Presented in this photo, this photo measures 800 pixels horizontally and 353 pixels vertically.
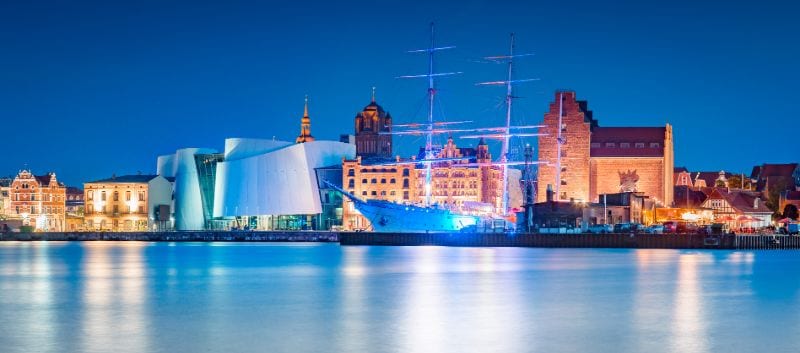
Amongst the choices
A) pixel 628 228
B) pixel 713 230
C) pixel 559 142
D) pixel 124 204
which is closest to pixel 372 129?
pixel 124 204

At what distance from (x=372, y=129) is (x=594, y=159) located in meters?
68.9

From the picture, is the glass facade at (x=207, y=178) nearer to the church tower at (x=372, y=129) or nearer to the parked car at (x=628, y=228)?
the church tower at (x=372, y=129)

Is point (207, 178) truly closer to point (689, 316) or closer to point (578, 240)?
point (578, 240)

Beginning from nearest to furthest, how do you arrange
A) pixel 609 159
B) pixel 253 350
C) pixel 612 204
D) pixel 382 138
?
pixel 253 350
pixel 612 204
pixel 609 159
pixel 382 138

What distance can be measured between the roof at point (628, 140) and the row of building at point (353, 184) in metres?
0.09

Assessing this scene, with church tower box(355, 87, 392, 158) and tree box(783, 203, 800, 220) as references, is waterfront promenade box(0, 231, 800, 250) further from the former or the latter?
church tower box(355, 87, 392, 158)

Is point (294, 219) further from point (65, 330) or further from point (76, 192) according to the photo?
point (65, 330)

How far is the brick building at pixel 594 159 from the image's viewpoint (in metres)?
92.2

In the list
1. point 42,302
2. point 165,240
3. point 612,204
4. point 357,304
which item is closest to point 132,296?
point 42,302

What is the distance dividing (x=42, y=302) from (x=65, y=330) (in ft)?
25.7

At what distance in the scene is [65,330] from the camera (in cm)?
2388

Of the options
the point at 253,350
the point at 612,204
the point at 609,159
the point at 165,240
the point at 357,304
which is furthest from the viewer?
the point at 165,240

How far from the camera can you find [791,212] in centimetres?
10019

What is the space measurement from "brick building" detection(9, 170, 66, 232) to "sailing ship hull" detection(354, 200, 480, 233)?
44210 millimetres
